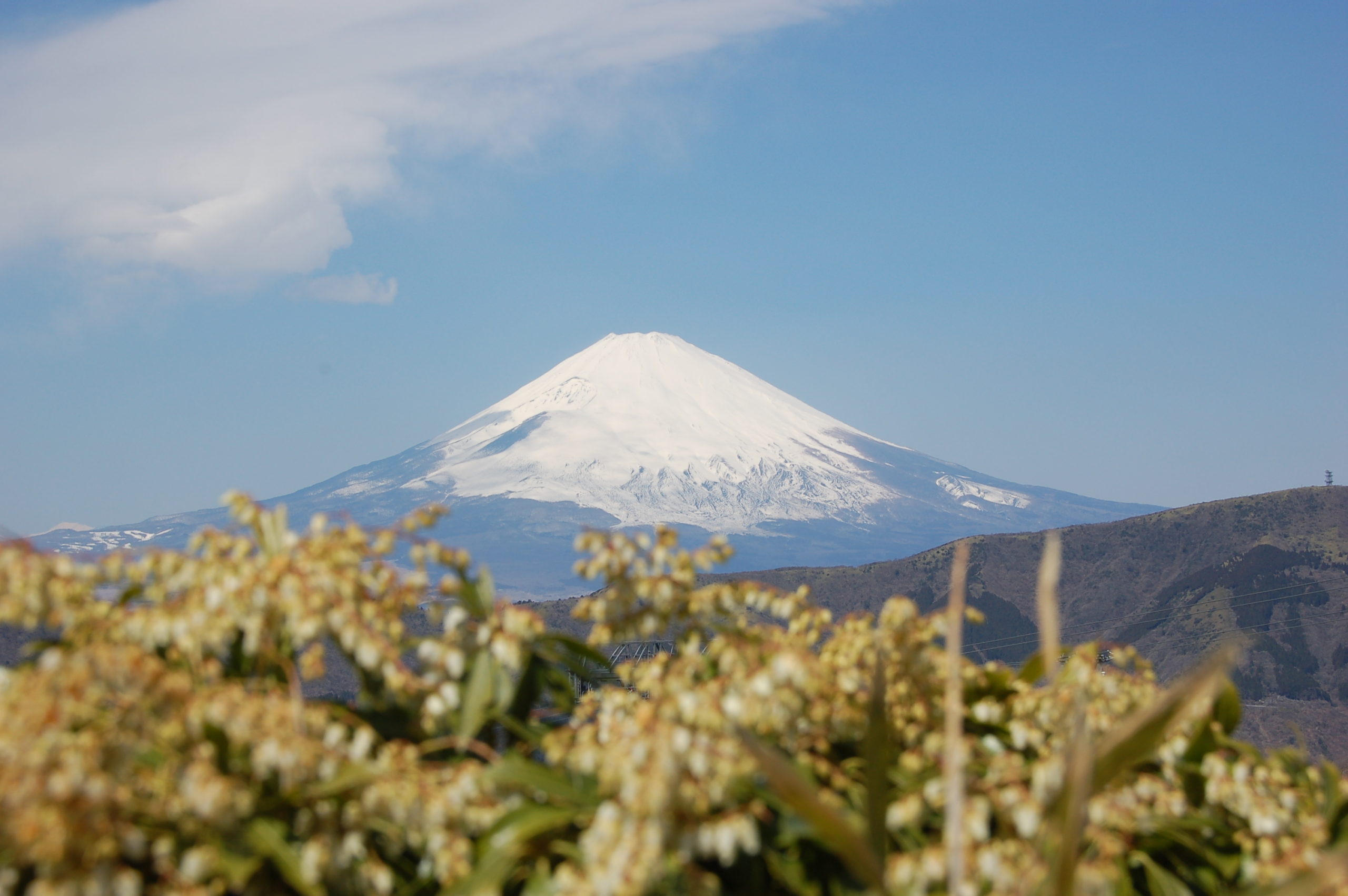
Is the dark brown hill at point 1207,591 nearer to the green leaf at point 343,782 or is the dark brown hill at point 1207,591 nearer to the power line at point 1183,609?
the power line at point 1183,609

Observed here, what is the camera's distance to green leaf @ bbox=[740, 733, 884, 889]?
5.51ft

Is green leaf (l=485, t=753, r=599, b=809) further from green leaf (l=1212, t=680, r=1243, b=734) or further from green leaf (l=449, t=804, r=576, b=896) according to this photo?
green leaf (l=1212, t=680, r=1243, b=734)

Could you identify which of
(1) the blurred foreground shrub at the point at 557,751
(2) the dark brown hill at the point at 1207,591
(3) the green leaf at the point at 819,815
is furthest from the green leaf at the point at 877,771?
(2) the dark brown hill at the point at 1207,591

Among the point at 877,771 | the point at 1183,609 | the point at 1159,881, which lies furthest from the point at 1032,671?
the point at 1183,609

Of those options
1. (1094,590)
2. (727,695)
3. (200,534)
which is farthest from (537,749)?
(1094,590)

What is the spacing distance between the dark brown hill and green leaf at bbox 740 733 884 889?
53.8 meters

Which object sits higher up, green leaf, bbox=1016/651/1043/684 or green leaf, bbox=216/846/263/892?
green leaf, bbox=1016/651/1043/684

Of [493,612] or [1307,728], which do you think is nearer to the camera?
[493,612]

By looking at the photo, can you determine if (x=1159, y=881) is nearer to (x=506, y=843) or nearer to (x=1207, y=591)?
(x=506, y=843)

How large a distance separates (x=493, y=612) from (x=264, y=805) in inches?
30.3

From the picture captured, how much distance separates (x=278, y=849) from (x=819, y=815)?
107 centimetres

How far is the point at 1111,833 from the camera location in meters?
2.38

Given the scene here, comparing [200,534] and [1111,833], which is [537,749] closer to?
[200,534]

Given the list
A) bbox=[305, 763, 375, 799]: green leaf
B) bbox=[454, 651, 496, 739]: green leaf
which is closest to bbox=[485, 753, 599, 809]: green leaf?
bbox=[454, 651, 496, 739]: green leaf
